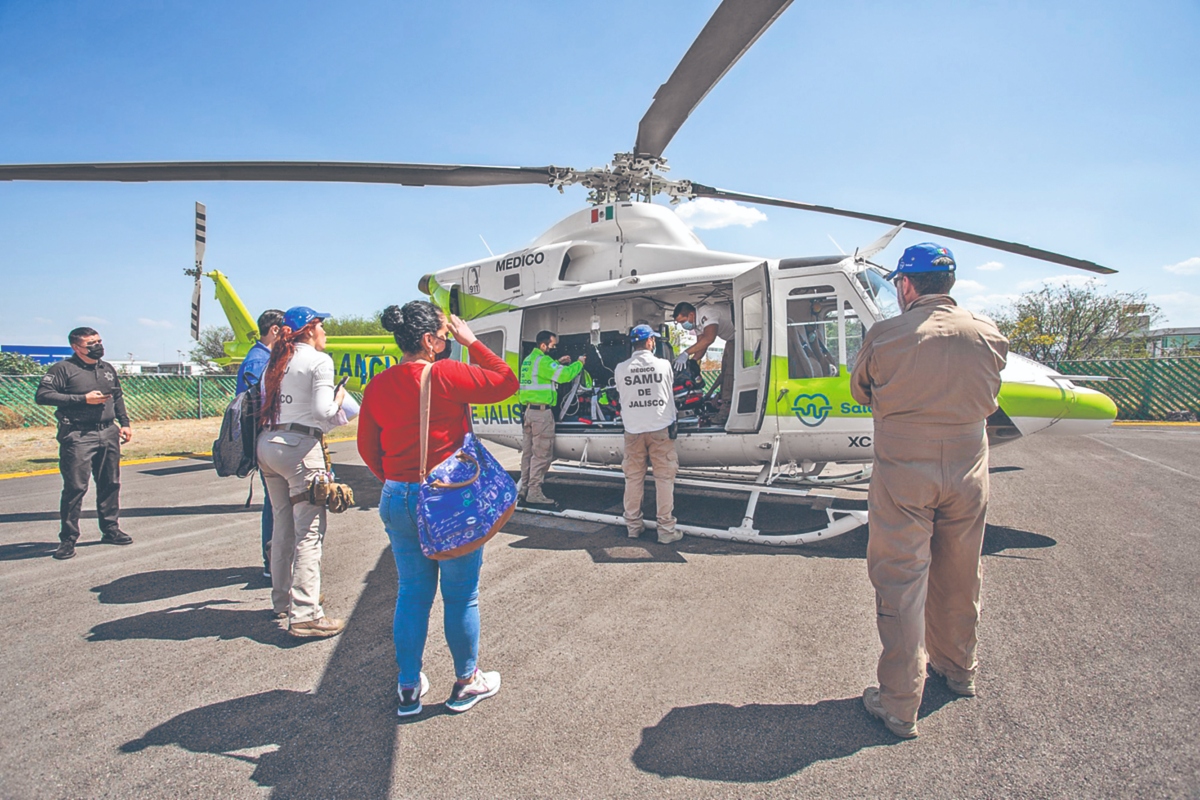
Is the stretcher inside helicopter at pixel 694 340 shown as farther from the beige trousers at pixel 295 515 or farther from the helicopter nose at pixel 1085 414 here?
the beige trousers at pixel 295 515

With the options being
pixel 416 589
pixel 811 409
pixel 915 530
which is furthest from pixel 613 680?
pixel 811 409

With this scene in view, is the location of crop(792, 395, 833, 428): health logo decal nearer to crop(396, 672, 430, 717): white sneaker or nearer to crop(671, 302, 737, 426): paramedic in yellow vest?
crop(671, 302, 737, 426): paramedic in yellow vest

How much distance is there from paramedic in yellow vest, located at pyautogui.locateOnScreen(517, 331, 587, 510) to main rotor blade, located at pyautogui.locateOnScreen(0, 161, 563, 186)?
6.41ft

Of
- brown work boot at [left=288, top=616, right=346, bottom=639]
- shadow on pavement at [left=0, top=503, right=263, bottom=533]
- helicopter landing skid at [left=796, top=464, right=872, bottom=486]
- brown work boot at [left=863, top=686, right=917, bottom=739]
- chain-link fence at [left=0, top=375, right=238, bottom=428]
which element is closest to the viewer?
brown work boot at [left=863, top=686, right=917, bottom=739]

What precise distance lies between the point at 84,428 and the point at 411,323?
476 cm

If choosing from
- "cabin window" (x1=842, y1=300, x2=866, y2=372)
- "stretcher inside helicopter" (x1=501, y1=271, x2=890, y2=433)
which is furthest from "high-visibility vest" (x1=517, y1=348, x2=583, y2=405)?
"cabin window" (x1=842, y1=300, x2=866, y2=372)

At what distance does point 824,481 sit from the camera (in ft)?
20.9

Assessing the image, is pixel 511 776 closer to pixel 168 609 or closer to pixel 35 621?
pixel 168 609

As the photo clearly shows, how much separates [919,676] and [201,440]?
1755 cm

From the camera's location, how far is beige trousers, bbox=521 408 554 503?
6.69 meters

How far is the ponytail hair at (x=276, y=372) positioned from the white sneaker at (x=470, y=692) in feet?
6.71

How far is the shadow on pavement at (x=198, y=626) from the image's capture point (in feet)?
11.5

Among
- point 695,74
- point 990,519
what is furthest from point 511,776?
point 990,519

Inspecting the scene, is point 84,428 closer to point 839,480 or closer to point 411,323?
point 411,323
